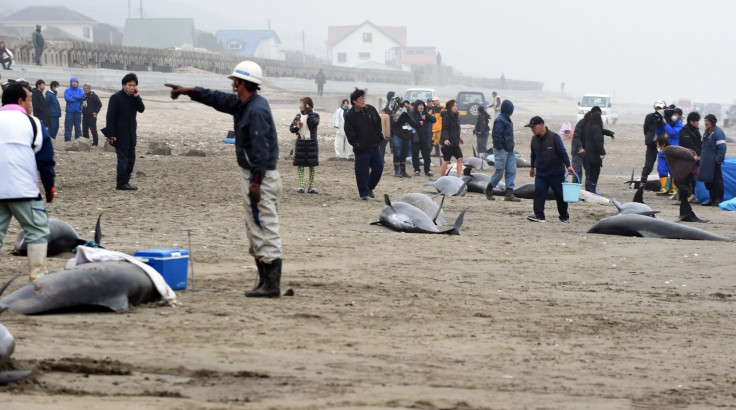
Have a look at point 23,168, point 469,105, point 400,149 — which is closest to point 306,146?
point 400,149

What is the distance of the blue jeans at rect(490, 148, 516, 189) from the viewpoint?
19359mm

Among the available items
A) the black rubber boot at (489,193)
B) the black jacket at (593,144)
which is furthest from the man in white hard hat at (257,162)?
the black jacket at (593,144)

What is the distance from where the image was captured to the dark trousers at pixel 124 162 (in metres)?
17.0

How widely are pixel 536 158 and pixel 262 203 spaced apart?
845cm

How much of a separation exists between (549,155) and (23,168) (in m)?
9.39

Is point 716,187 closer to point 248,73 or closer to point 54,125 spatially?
point 248,73

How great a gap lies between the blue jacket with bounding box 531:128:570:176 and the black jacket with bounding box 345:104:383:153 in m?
2.90

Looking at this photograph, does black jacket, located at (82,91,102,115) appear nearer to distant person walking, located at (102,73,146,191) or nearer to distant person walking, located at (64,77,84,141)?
distant person walking, located at (64,77,84,141)

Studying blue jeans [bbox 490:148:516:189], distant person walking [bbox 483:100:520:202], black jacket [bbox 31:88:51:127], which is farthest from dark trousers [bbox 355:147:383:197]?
black jacket [bbox 31:88:51:127]

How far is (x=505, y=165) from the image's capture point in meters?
19.6

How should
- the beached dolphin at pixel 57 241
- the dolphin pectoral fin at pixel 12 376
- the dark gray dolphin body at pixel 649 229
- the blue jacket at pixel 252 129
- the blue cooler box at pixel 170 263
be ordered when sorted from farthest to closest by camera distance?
the dark gray dolphin body at pixel 649 229, the beached dolphin at pixel 57 241, the blue cooler box at pixel 170 263, the blue jacket at pixel 252 129, the dolphin pectoral fin at pixel 12 376

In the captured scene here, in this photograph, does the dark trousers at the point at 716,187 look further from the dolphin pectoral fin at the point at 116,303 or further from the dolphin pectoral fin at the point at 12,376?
the dolphin pectoral fin at the point at 12,376

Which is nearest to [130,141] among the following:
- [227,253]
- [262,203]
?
[227,253]

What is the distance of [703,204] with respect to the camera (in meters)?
19.8
